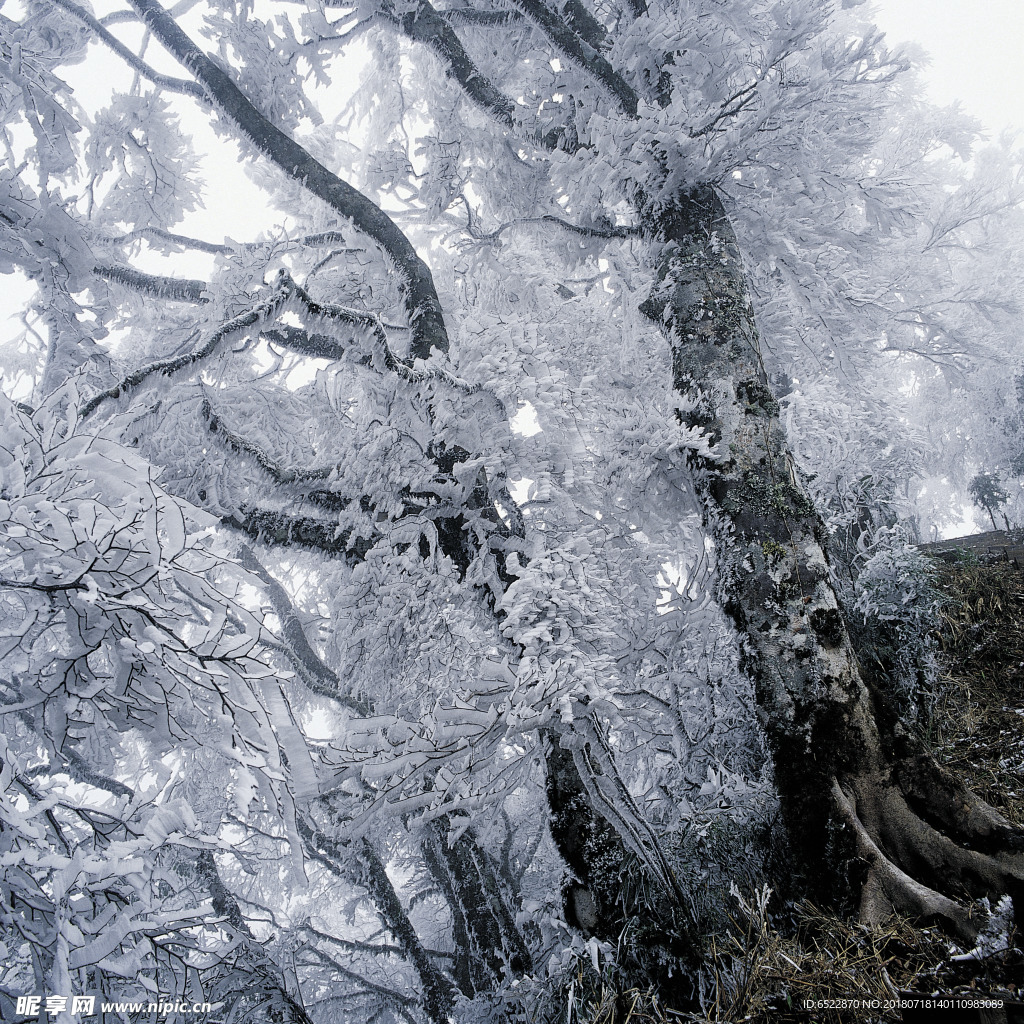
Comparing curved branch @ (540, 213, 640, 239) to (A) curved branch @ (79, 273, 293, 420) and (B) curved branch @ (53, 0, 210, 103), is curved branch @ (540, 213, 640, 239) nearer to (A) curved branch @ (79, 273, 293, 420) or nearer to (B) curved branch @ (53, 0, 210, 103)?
(A) curved branch @ (79, 273, 293, 420)

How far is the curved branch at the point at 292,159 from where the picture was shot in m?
4.45

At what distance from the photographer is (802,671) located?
2.95m

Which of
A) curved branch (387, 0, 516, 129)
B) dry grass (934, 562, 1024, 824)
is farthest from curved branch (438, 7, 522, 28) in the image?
dry grass (934, 562, 1024, 824)

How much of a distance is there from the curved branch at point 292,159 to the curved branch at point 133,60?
0.13 meters

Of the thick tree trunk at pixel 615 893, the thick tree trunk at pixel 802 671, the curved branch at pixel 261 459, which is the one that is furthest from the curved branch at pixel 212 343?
the thick tree trunk at pixel 615 893

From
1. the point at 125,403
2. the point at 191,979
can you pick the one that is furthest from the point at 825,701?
the point at 125,403

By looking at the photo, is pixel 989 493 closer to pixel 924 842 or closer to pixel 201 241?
pixel 924 842

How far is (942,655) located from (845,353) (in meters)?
2.64

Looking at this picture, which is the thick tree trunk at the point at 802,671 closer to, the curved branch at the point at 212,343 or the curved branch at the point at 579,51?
the curved branch at the point at 579,51

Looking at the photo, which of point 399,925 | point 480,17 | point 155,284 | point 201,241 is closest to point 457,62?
point 480,17

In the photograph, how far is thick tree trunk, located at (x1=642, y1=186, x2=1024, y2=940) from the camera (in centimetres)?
245

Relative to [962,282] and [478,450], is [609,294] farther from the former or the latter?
[962,282]

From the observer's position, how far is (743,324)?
3.88 metres

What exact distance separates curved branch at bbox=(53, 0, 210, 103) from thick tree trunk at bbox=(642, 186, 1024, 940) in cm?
440
